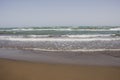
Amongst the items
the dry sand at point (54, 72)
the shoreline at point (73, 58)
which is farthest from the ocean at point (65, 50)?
the dry sand at point (54, 72)

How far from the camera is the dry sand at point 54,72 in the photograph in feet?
13.5

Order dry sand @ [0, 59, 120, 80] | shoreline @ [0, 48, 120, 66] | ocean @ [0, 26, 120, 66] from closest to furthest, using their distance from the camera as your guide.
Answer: dry sand @ [0, 59, 120, 80] < shoreline @ [0, 48, 120, 66] < ocean @ [0, 26, 120, 66]

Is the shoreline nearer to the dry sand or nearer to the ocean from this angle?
the ocean

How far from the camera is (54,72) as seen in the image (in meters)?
4.41

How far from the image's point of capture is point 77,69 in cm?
458

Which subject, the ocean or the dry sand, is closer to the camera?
the dry sand

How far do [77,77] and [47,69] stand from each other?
91cm

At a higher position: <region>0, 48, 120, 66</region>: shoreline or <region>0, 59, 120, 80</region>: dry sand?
<region>0, 59, 120, 80</region>: dry sand

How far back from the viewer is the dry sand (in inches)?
162

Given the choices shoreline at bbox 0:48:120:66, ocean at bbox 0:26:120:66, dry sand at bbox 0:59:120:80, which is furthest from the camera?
ocean at bbox 0:26:120:66

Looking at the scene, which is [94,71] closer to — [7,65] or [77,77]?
[77,77]

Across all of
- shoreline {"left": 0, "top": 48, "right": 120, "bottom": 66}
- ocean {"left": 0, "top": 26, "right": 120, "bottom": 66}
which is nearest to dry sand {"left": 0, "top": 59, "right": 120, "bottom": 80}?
shoreline {"left": 0, "top": 48, "right": 120, "bottom": 66}

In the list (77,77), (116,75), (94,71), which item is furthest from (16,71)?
(116,75)

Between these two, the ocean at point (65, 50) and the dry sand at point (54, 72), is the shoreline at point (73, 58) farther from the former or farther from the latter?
the dry sand at point (54, 72)
